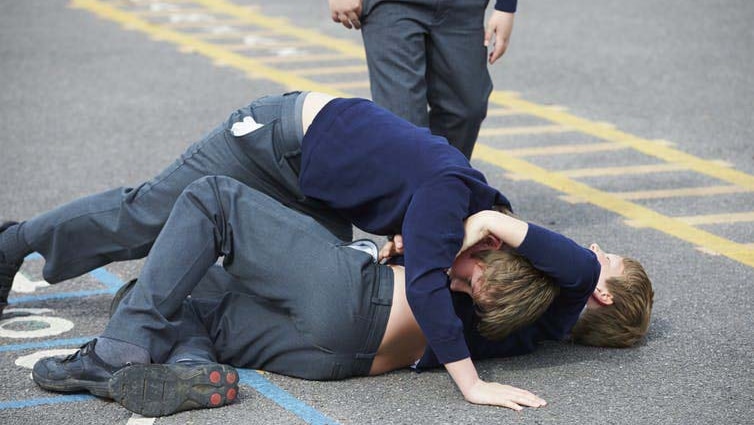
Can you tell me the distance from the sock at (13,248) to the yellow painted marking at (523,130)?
3.90 meters

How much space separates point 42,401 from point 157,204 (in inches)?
35.5

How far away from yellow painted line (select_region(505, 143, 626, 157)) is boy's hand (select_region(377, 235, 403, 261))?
3.19m

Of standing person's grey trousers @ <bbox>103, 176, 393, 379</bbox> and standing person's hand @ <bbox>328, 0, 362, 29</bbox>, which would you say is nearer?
standing person's grey trousers @ <bbox>103, 176, 393, 379</bbox>

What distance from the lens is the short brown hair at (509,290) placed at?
162 inches

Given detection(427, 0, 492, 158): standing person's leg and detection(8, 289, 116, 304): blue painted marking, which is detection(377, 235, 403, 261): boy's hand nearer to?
detection(427, 0, 492, 158): standing person's leg

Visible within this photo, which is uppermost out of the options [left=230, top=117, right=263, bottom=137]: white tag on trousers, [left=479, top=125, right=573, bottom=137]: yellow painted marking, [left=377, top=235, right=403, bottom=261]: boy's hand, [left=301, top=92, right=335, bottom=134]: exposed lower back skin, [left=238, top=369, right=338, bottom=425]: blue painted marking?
[left=301, top=92, right=335, bottom=134]: exposed lower back skin

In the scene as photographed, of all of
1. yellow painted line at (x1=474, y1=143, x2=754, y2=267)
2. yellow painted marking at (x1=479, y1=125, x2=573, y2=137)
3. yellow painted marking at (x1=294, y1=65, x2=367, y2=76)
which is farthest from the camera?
yellow painted marking at (x1=294, y1=65, x2=367, y2=76)

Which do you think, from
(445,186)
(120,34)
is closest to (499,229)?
(445,186)

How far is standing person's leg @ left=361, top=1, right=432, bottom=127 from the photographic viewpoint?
5.36 metres

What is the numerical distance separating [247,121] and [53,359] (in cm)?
115

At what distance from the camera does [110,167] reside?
738 centimetres

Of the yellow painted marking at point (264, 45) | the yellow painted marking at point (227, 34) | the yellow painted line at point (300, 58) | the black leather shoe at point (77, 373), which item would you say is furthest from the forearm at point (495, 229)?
the yellow painted marking at point (227, 34)

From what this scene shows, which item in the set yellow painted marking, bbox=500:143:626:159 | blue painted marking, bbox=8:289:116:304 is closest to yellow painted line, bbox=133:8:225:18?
yellow painted marking, bbox=500:143:626:159

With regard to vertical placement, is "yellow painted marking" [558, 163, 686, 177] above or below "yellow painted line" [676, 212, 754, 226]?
below
